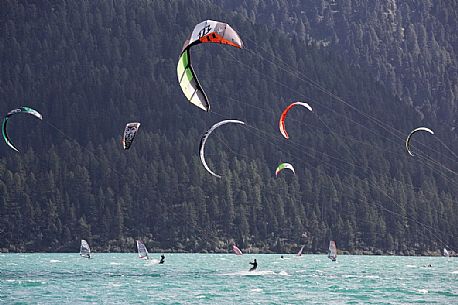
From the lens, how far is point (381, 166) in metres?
196

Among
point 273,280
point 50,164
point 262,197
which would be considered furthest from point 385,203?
point 273,280

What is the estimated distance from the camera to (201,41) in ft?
168

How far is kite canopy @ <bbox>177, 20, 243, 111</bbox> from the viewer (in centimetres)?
5019

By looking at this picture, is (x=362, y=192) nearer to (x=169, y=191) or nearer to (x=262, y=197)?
(x=262, y=197)

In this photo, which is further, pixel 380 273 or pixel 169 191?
pixel 169 191

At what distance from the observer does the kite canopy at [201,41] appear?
165 feet

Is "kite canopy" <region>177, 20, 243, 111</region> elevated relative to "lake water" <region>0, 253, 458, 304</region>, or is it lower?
elevated

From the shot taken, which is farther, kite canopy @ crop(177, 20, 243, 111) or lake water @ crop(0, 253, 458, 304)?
lake water @ crop(0, 253, 458, 304)

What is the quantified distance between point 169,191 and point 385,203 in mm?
34105

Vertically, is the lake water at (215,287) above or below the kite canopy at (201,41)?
below

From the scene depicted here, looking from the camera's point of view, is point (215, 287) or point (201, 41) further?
point (215, 287)

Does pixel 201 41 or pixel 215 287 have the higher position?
pixel 201 41

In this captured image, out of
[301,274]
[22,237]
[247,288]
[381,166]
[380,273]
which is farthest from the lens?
[381,166]

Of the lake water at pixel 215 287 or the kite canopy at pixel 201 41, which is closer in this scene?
the kite canopy at pixel 201 41
